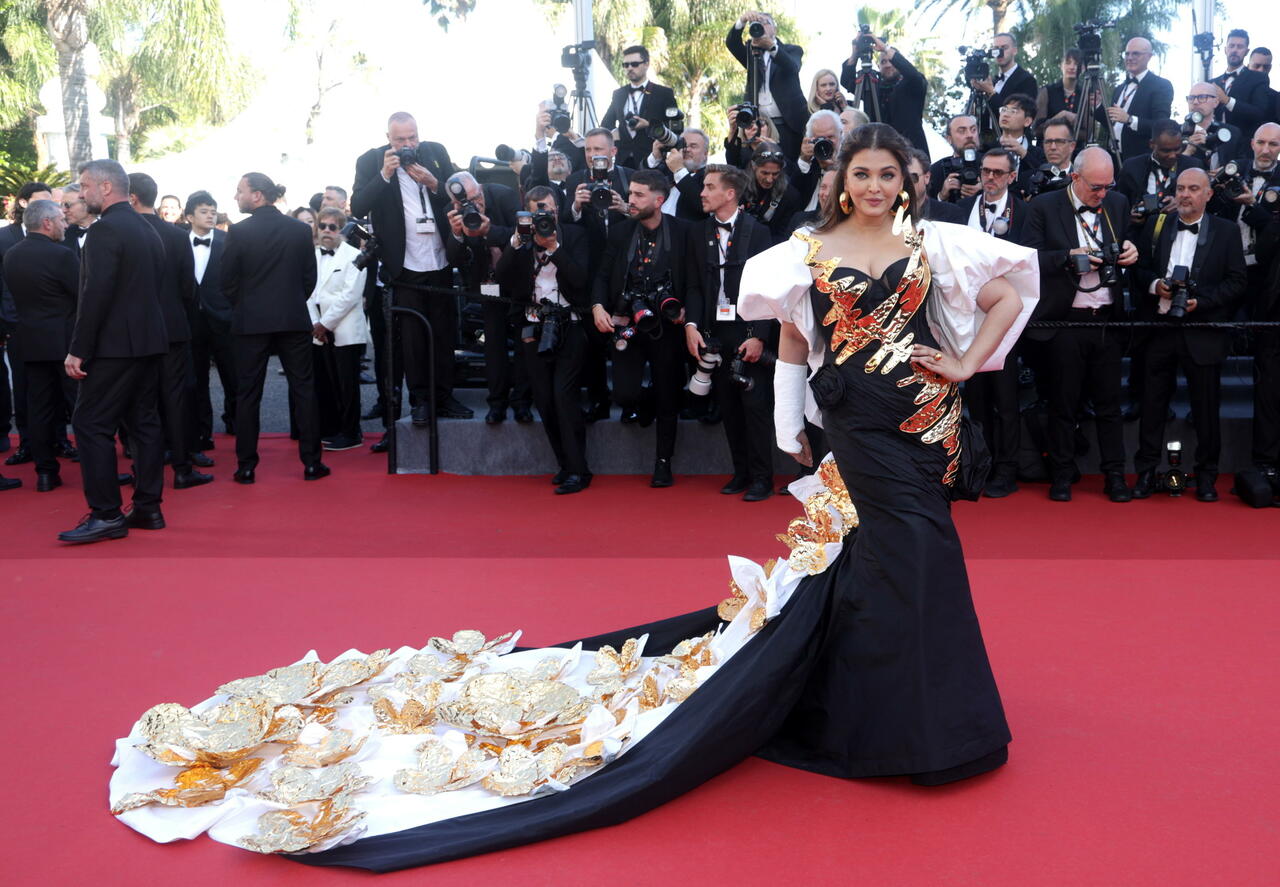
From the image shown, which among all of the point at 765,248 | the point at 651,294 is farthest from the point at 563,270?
the point at 765,248

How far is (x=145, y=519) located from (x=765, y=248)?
11.1ft

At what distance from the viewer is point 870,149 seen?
3.03 meters

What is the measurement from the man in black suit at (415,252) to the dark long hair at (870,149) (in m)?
4.17

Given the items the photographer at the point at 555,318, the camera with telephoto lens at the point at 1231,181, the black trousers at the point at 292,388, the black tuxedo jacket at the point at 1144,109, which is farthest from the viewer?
the black tuxedo jacket at the point at 1144,109

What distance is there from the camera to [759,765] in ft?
9.97

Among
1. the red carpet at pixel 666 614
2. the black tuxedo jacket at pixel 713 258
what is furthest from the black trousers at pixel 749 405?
the red carpet at pixel 666 614

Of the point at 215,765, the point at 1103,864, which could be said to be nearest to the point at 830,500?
the point at 1103,864

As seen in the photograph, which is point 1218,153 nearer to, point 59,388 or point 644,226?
point 644,226

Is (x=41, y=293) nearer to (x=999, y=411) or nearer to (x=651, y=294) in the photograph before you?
(x=651, y=294)

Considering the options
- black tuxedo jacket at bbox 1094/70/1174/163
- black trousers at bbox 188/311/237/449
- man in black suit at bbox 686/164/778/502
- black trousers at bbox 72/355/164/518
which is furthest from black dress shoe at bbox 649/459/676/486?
black tuxedo jacket at bbox 1094/70/1174/163

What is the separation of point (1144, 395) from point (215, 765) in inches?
200

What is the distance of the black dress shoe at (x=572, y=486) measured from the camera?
6555 mm

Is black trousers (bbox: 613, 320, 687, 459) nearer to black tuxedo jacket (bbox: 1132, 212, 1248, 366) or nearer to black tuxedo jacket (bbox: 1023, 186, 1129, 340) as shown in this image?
black tuxedo jacket (bbox: 1023, 186, 1129, 340)

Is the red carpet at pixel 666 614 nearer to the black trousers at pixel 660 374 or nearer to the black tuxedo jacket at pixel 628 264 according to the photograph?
the black trousers at pixel 660 374
